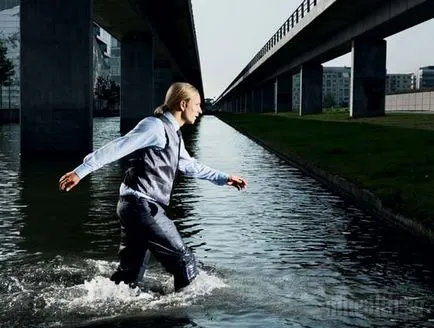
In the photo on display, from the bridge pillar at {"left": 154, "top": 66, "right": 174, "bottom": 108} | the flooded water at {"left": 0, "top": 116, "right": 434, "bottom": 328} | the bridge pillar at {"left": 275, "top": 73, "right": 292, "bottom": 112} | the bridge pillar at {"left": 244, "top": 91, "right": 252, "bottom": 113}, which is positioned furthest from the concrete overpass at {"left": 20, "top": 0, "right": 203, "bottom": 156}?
the bridge pillar at {"left": 244, "top": 91, "right": 252, "bottom": 113}

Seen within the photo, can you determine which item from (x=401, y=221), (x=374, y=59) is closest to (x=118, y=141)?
(x=401, y=221)

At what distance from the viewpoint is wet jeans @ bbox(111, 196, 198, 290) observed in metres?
5.91

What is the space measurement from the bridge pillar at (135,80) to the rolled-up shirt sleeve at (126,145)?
48349 mm

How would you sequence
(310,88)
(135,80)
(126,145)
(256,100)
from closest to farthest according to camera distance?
(126,145), (135,80), (310,88), (256,100)

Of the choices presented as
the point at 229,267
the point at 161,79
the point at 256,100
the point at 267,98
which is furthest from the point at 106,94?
the point at 229,267

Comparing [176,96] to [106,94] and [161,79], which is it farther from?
[106,94]

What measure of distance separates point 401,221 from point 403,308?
4.56 metres

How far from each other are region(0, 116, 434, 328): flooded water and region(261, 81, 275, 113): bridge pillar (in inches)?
4057

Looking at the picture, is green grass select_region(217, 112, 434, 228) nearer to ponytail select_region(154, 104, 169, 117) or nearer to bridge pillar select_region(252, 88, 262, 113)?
ponytail select_region(154, 104, 169, 117)

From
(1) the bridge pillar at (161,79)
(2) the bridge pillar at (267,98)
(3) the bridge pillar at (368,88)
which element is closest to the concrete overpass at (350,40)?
(3) the bridge pillar at (368,88)

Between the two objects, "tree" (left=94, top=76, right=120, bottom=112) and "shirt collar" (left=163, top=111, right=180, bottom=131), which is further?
Result: "tree" (left=94, top=76, right=120, bottom=112)

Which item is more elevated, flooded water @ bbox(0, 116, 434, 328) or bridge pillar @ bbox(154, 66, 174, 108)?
bridge pillar @ bbox(154, 66, 174, 108)

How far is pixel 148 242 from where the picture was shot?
19.7ft

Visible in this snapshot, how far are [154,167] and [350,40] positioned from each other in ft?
154
